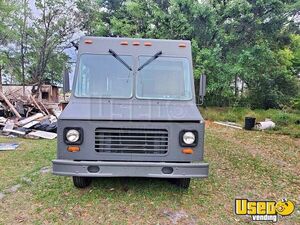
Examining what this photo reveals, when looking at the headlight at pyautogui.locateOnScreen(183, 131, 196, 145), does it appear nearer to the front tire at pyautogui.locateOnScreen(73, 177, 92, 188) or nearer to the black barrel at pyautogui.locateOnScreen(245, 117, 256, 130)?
the front tire at pyautogui.locateOnScreen(73, 177, 92, 188)

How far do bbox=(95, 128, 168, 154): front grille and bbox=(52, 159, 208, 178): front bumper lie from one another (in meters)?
0.19

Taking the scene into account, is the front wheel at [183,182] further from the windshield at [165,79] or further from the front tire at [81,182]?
the front tire at [81,182]

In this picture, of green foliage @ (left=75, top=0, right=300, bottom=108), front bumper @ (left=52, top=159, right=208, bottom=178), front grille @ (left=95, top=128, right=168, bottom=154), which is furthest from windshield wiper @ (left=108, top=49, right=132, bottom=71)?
green foliage @ (left=75, top=0, right=300, bottom=108)

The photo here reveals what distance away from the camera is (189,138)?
3.80 meters

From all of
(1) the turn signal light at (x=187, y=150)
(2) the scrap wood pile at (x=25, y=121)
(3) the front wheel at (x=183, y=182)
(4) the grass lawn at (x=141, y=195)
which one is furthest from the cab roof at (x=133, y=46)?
(2) the scrap wood pile at (x=25, y=121)

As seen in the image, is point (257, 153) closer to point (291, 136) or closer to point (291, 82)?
point (291, 136)

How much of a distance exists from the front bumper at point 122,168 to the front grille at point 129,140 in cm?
19

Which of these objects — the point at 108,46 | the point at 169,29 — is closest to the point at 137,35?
the point at 169,29

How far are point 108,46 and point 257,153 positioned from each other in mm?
5345

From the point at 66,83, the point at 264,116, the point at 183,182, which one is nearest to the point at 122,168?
the point at 183,182

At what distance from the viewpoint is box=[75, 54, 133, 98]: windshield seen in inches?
174

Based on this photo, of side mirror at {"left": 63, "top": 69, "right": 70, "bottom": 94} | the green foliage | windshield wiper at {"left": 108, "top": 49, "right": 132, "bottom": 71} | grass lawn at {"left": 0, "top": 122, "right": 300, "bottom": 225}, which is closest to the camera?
grass lawn at {"left": 0, "top": 122, "right": 300, "bottom": 225}

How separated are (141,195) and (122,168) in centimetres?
85

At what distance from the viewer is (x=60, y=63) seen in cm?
2816
